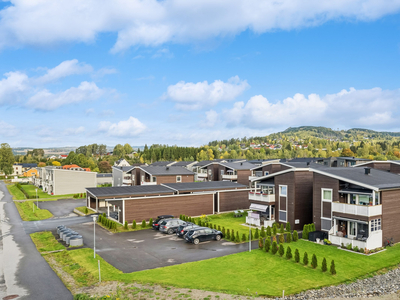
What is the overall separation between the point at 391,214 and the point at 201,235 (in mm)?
16011

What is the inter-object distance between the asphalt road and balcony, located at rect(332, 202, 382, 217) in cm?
2091

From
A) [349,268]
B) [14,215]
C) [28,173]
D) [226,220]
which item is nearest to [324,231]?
[349,268]

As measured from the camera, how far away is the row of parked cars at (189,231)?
26828mm

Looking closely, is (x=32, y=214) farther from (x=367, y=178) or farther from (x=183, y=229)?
(x=367, y=178)

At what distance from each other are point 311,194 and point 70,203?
41.4 meters

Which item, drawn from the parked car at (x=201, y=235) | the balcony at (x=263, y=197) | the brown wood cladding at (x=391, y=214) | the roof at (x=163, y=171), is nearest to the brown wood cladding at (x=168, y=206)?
the balcony at (x=263, y=197)

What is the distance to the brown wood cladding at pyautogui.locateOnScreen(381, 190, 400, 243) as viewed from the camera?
2505 cm

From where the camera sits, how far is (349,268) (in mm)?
20047

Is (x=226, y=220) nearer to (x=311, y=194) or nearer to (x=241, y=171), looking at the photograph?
(x=311, y=194)

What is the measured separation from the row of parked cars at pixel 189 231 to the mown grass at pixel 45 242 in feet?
31.4

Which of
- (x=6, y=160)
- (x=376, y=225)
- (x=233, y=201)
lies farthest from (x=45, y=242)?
(x=6, y=160)

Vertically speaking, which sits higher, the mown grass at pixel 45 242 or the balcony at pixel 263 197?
the balcony at pixel 263 197

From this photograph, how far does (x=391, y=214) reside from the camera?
25578 millimetres

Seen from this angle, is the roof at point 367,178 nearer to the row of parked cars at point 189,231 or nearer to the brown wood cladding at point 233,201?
the row of parked cars at point 189,231
